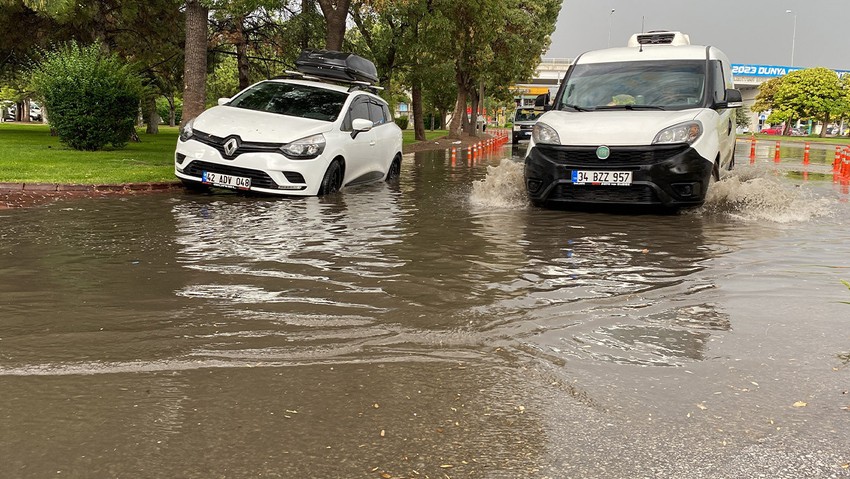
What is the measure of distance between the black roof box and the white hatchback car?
830 millimetres

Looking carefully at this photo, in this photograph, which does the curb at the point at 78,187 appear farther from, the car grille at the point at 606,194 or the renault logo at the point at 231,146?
the car grille at the point at 606,194

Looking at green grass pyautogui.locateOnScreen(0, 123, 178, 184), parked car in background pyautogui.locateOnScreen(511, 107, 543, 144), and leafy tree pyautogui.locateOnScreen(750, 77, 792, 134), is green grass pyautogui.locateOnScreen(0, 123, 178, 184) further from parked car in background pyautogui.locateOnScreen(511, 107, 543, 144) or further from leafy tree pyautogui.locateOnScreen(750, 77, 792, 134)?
leafy tree pyautogui.locateOnScreen(750, 77, 792, 134)

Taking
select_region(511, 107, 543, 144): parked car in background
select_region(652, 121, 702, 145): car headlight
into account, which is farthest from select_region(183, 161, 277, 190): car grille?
select_region(511, 107, 543, 144): parked car in background

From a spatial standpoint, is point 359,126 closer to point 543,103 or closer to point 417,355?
point 543,103

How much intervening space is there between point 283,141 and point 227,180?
949 millimetres

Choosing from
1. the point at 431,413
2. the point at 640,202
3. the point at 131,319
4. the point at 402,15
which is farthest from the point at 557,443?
the point at 402,15

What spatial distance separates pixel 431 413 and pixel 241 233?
17.2 feet

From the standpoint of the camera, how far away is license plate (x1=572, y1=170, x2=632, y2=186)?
9.63 meters

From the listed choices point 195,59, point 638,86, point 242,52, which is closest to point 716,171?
point 638,86

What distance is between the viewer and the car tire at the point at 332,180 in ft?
38.5

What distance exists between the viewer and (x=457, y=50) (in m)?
36.4

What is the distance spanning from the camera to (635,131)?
9578 mm

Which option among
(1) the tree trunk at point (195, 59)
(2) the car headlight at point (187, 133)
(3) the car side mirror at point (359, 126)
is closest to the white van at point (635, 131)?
(3) the car side mirror at point (359, 126)

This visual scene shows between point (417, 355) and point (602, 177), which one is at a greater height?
point (602, 177)
